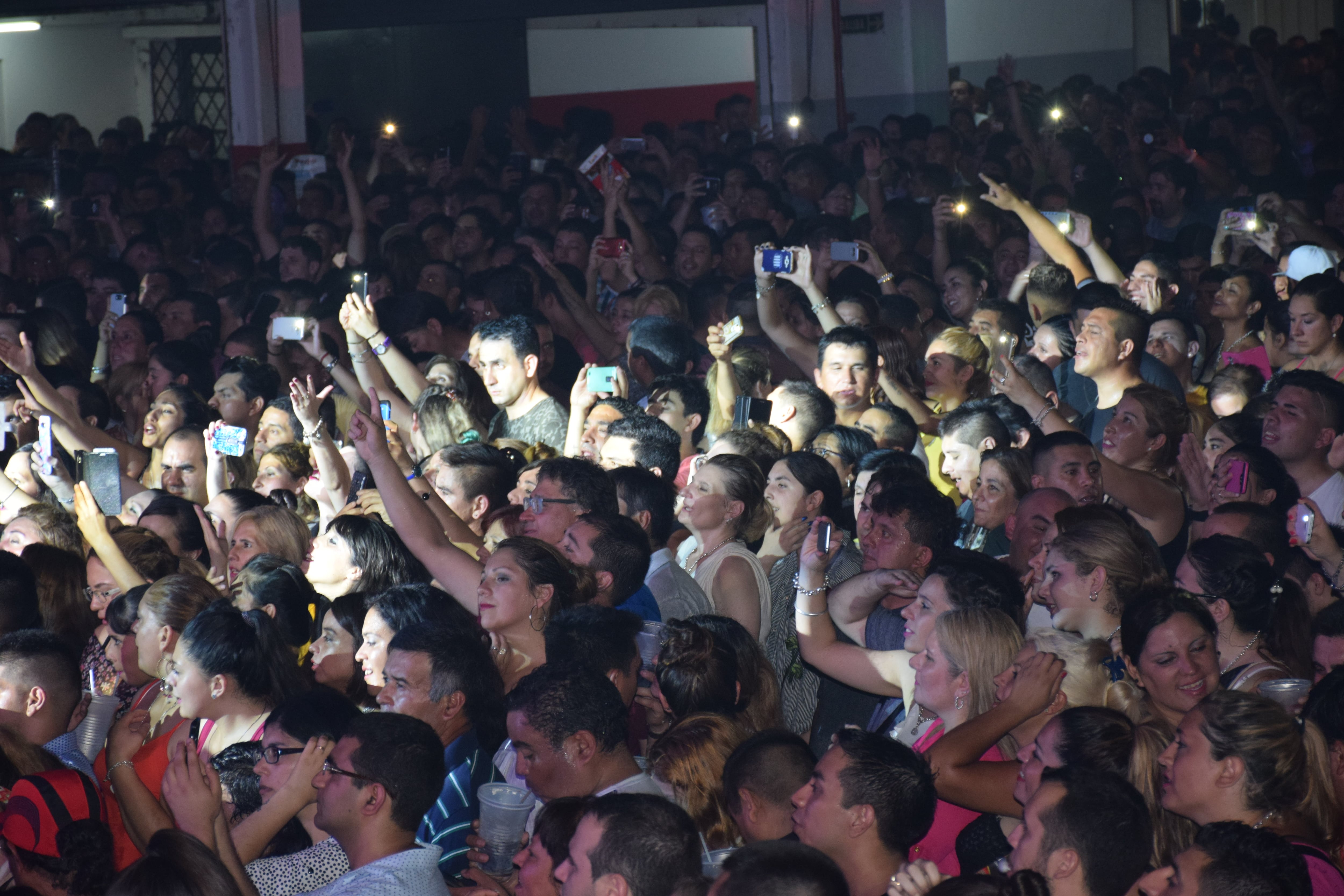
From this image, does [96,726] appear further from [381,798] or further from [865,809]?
[865,809]

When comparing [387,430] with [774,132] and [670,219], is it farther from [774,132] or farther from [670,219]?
[774,132]

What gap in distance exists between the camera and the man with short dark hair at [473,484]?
5.24 m

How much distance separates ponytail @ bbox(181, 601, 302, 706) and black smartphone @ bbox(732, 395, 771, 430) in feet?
7.65

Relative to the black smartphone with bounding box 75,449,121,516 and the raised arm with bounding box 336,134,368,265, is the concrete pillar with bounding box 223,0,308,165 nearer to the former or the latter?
the raised arm with bounding box 336,134,368,265

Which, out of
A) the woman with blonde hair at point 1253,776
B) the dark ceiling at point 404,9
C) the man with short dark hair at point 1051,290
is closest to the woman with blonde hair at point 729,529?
the woman with blonde hair at point 1253,776

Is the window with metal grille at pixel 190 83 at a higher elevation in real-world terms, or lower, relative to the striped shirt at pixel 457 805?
higher

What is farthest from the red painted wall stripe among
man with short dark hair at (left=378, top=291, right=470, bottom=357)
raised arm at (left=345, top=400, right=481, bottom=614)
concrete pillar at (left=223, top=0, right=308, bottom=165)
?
raised arm at (left=345, top=400, right=481, bottom=614)

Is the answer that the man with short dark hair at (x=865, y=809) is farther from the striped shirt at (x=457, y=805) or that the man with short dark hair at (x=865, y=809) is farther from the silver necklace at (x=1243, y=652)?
the silver necklace at (x=1243, y=652)

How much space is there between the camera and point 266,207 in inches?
416

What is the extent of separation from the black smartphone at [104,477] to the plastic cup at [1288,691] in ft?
13.1

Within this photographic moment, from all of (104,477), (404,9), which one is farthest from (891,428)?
(404,9)

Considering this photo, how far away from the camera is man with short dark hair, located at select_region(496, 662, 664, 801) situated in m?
3.41

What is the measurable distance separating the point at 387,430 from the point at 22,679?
7.44 ft

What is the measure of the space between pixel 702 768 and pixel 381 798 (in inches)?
27.3
